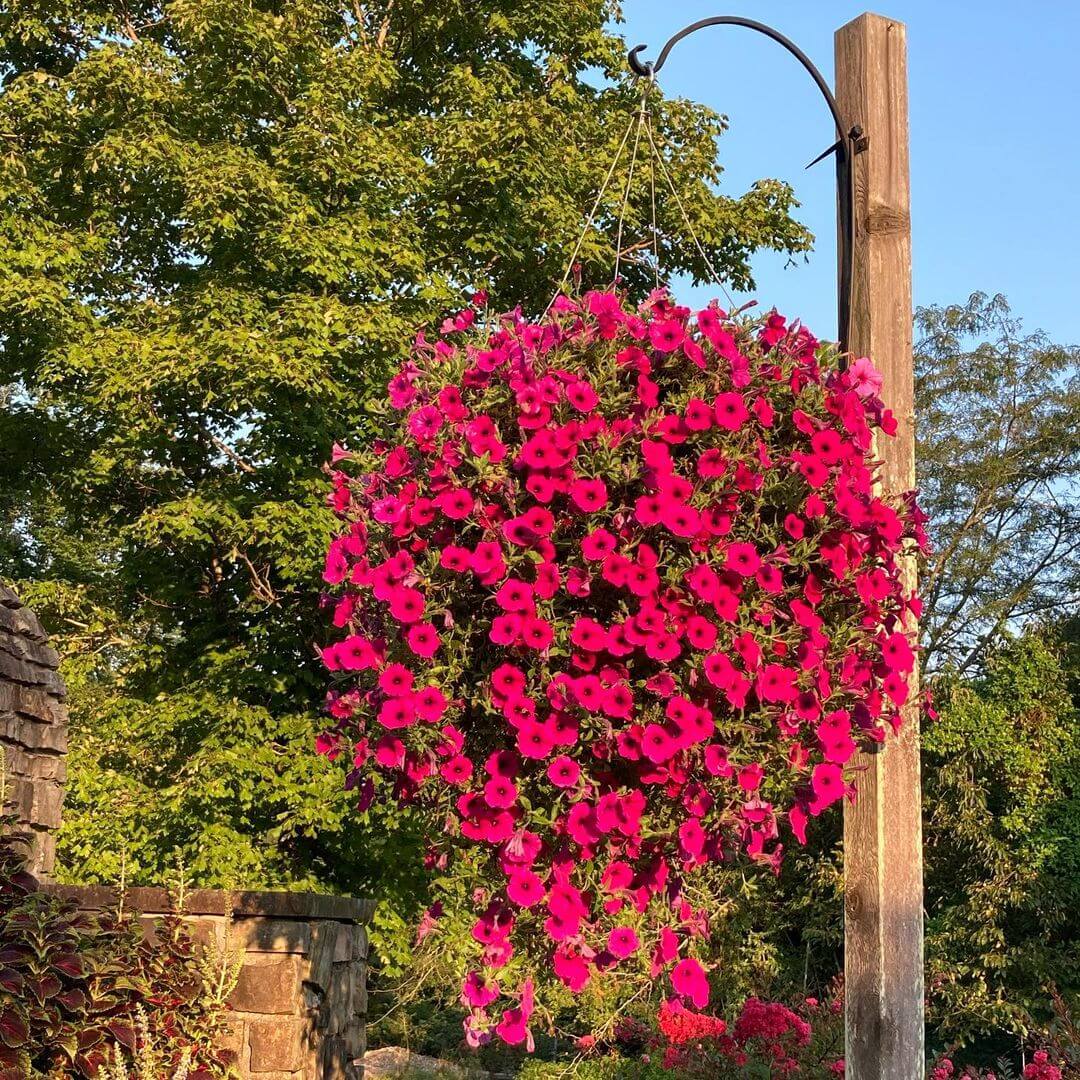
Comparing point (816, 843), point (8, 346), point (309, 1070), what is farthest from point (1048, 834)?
point (8, 346)

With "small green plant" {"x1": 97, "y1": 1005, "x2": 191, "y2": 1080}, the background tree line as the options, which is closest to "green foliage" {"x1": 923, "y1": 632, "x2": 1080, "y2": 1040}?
the background tree line

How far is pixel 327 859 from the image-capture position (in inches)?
487

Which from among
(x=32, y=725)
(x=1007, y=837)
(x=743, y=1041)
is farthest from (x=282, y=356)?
(x=1007, y=837)

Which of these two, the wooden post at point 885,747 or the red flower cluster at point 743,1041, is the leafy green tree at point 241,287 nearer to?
the red flower cluster at point 743,1041

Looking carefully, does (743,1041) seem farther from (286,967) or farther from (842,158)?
(842,158)

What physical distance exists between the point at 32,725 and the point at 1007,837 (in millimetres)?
11717

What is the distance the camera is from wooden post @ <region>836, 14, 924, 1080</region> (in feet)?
9.48

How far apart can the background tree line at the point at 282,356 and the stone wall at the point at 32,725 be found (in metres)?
3.70

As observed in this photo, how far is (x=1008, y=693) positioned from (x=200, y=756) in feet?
30.9

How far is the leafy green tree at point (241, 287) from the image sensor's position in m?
10.8

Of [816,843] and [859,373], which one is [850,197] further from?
[816,843]

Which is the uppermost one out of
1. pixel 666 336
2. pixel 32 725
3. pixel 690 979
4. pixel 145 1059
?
pixel 666 336

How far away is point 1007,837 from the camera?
47.6 feet

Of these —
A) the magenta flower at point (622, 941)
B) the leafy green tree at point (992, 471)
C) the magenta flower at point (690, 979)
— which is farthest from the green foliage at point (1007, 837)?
the magenta flower at point (622, 941)
